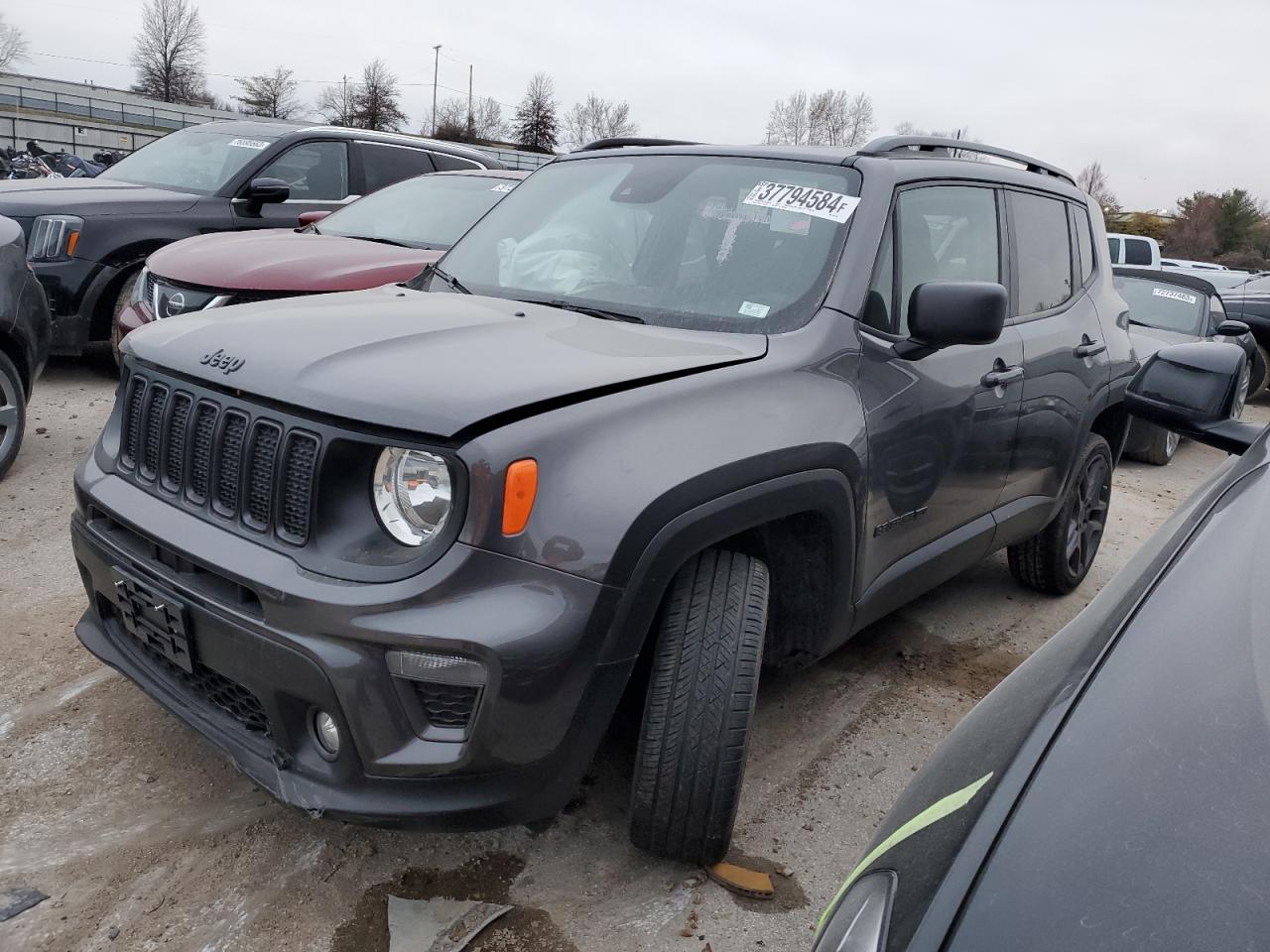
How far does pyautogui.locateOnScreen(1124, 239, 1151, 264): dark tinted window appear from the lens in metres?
15.0

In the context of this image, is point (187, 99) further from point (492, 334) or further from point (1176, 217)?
point (492, 334)

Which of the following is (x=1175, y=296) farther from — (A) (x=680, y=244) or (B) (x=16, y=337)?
(B) (x=16, y=337)

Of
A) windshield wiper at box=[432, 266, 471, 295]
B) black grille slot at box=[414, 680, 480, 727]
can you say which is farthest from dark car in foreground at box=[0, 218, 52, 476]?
black grille slot at box=[414, 680, 480, 727]

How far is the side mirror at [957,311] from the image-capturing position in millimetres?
2600

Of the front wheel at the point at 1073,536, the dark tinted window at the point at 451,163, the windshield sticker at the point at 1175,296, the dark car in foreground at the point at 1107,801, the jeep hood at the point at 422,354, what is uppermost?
the dark tinted window at the point at 451,163

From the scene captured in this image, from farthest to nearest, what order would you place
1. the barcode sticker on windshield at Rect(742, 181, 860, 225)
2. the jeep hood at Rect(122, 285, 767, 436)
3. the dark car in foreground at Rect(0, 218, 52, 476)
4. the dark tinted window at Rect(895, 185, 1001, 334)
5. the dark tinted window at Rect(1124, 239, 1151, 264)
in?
the dark tinted window at Rect(1124, 239, 1151, 264)
the dark car in foreground at Rect(0, 218, 52, 476)
the dark tinted window at Rect(895, 185, 1001, 334)
the barcode sticker on windshield at Rect(742, 181, 860, 225)
the jeep hood at Rect(122, 285, 767, 436)

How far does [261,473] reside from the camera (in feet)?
6.96

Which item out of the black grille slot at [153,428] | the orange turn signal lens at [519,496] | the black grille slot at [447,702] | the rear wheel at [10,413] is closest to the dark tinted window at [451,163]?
the rear wheel at [10,413]

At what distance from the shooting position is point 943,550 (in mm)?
3264

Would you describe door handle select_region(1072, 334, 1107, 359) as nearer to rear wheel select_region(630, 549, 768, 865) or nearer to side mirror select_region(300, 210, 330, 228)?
rear wheel select_region(630, 549, 768, 865)

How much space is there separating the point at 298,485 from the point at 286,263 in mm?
3425

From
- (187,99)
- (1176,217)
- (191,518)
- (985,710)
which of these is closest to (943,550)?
(985,710)

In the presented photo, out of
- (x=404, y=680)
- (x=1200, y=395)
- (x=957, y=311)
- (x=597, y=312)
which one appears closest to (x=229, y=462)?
(x=404, y=680)

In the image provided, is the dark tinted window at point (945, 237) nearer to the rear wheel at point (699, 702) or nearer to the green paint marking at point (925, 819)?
the rear wheel at point (699, 702)
